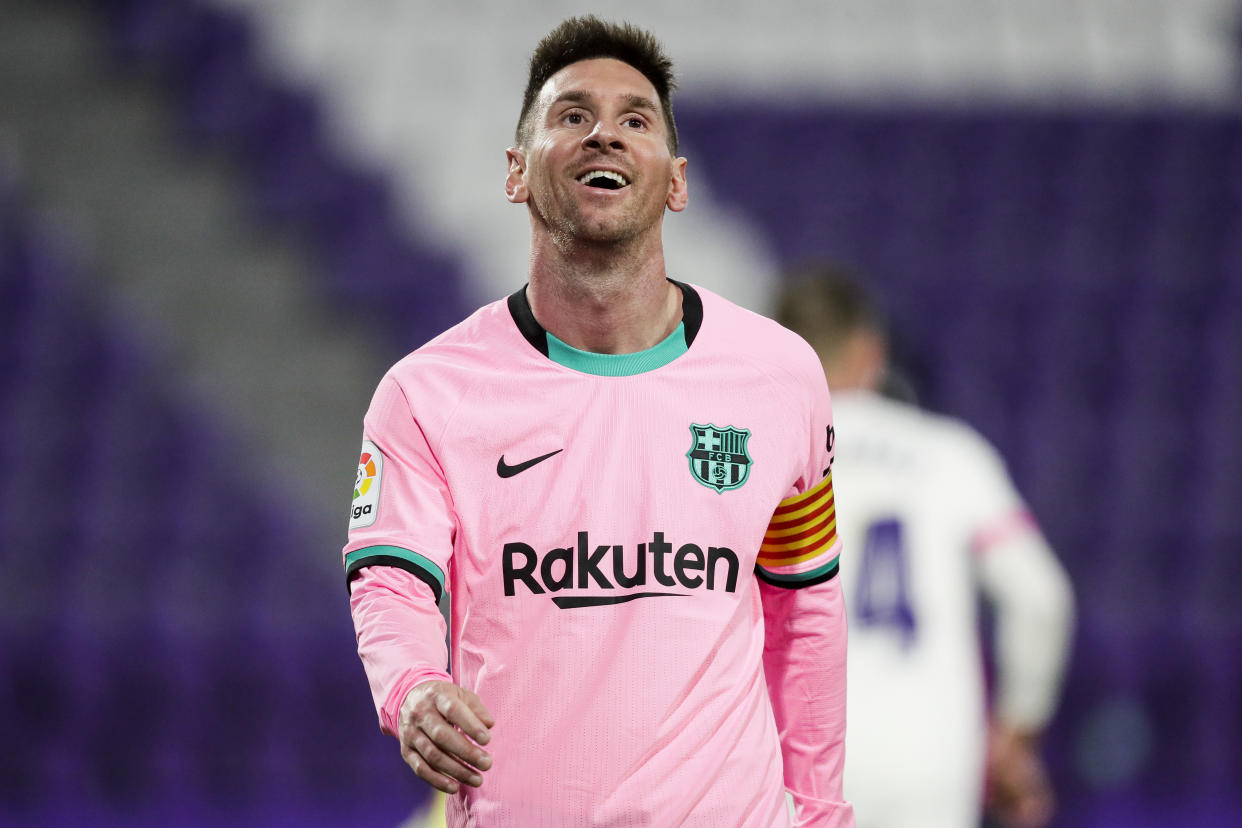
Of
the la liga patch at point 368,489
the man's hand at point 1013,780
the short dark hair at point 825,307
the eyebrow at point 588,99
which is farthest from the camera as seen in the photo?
the man's hand at point 1013,780

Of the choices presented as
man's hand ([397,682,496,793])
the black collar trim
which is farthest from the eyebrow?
man's hand ([397,682,496,793])

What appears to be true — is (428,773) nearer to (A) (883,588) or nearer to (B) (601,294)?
(B) (601,294)

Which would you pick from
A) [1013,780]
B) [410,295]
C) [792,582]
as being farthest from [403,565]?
[410,295]

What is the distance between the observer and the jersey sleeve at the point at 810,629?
2.03 metres

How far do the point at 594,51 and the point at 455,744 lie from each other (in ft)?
3.21

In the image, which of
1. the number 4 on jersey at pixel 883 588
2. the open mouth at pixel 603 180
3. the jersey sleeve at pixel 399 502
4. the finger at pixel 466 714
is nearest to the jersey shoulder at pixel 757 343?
the open mouth at pixel 603 180

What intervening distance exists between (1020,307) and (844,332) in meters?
4.30

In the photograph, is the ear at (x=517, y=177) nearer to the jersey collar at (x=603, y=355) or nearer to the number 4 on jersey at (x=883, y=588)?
the jersey collar at (x=603, y=355)

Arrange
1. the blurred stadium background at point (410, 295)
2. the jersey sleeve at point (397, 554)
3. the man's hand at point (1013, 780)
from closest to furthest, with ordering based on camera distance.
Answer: the jersey sleeve at point (397, 554), the man's hand at point (1013, 780), the blurred stadium background at point (410, 295)

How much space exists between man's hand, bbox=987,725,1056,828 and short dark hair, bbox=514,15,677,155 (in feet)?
7.75

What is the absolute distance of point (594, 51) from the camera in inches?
80.6

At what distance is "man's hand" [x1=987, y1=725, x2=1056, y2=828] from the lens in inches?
149

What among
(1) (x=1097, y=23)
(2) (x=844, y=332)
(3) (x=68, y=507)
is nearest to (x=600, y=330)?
(2) (x=844, y=332)

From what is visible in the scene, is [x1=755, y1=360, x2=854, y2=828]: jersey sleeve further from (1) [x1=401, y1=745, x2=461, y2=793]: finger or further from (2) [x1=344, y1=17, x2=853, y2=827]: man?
(1) [x1=401, y1=745, x2=461, y2=793]: finger
